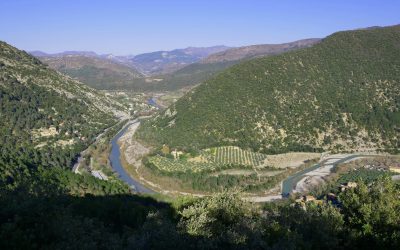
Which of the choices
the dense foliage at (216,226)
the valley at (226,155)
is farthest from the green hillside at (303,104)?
the dense foliage at (216,226)

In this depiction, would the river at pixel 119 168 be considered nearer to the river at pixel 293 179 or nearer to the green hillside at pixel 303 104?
the green hillside at pixel 303 104

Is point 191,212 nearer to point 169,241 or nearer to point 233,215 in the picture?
point 233,215

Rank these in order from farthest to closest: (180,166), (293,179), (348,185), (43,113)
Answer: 1. (43,113)
2. (180,166)
3. (293,179)
4. (348,185)

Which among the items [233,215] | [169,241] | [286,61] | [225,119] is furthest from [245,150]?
[169,241]

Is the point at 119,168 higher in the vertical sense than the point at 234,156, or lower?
lower

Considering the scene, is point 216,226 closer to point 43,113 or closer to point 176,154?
point 176,154

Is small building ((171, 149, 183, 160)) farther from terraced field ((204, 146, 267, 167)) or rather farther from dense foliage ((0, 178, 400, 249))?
dense foliage ((0, 178, 400, 249))

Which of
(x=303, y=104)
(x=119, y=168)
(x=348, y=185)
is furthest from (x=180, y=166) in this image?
(x=303, y=104)

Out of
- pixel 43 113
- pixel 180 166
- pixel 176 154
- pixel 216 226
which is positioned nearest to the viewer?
pixel 216 226
